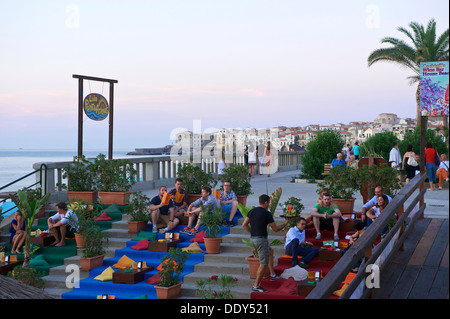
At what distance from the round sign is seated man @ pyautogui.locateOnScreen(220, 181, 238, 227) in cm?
593

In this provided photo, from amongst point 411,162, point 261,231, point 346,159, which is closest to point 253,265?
point 261,231

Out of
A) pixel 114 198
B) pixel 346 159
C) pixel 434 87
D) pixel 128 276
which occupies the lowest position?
pixel 128 276

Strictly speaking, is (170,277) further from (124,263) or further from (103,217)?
(103,217)

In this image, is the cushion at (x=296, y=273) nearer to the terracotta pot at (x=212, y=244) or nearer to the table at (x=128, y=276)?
the terracotta pot at (x=212, y=244)

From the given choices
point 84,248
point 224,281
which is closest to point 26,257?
point 84,248

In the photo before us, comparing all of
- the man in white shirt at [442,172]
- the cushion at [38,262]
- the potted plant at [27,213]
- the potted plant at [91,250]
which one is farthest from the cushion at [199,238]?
the man in white shirt at [442,172]

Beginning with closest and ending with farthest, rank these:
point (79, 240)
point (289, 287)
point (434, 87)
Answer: point (289, 287) < point (434, 87) < point (79, 240)

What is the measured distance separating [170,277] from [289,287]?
2181 mm

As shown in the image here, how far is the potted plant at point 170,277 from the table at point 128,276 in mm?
579

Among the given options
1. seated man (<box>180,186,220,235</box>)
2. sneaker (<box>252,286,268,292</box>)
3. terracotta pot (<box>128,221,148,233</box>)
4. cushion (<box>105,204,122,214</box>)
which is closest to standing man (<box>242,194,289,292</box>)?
sneaker (<box>252,286,268,292</box>)

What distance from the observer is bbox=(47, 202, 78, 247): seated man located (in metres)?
12.7

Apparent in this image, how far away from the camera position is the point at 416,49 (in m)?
32.5

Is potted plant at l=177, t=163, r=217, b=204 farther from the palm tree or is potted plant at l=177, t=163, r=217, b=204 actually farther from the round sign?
the palm tree

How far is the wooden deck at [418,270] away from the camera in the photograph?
20.4 ft
